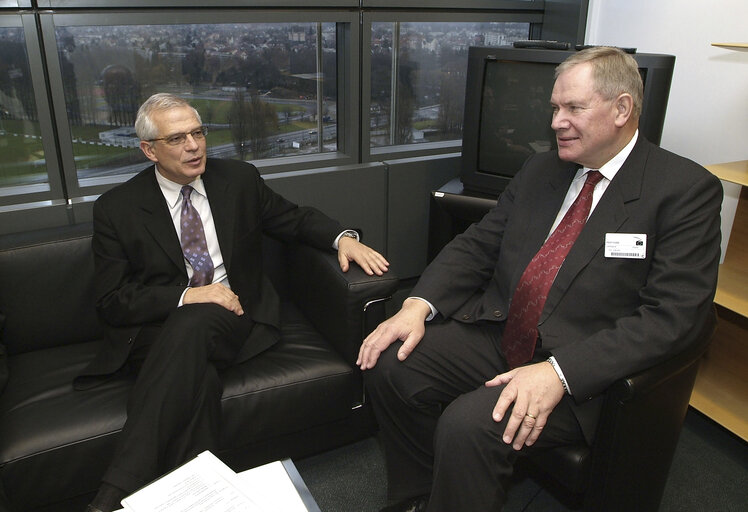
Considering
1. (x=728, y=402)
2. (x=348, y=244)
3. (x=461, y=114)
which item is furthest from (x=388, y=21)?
(x=728, y=402)

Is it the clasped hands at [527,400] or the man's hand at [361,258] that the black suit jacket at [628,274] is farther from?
the man's hand at [361,258]

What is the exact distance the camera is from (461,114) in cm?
362

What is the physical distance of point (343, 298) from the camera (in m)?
2.15

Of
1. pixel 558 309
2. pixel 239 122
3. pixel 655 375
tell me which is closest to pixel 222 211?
pixel 239 122

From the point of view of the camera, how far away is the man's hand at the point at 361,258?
7.22ft

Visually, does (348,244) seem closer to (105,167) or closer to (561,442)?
(561,442)

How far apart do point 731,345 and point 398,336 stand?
5.14ft

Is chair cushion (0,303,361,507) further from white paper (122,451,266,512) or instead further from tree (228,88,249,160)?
tree (228,88,249,160)

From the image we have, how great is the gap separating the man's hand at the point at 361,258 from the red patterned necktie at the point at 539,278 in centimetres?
50

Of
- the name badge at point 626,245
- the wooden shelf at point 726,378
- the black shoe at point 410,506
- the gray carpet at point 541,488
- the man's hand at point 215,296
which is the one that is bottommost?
the gray carpet at point 541,488

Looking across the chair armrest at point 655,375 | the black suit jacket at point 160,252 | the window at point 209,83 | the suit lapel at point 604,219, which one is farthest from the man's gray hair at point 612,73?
the window at point 209,83

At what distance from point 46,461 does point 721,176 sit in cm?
234

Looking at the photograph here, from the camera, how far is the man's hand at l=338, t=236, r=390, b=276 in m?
2.20

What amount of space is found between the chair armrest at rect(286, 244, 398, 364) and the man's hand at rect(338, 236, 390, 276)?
0.07 feet
